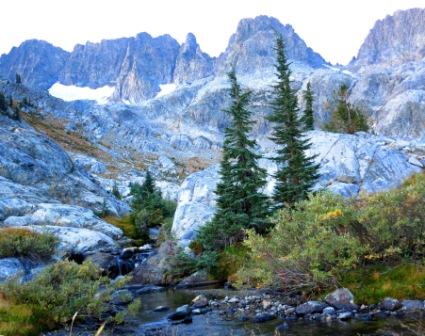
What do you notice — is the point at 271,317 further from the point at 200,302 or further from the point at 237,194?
the point at 237,194

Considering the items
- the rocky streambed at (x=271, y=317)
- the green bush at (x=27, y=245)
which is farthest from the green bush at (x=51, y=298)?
the green bush at (x=27, y=245)

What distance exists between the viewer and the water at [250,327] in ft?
55.5

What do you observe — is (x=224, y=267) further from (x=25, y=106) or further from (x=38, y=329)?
Answer: (x=25, y=106)

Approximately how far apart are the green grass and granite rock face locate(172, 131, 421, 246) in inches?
907

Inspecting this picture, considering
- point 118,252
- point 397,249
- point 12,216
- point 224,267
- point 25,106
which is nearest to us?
point 397,249

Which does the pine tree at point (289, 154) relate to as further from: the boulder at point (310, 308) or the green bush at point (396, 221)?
the boulder at point (310, 308)

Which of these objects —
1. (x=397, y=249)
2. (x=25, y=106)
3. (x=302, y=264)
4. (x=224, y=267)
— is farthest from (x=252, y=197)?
(x=25, y=106)

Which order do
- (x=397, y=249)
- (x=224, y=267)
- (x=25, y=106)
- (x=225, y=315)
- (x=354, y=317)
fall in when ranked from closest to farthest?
(x=354, y=317) → (x=397, y=249) → (x=225, y=315) → (x=224, y=267) → (x=25, y=106)

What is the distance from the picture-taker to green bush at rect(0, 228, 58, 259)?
31266mm

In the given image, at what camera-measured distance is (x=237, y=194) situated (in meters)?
38.0

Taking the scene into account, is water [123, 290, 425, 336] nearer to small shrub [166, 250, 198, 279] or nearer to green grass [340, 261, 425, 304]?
green grass [340, 261, 425, 304]

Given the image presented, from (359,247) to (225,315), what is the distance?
7.28 m

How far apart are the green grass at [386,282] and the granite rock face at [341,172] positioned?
23042 mm

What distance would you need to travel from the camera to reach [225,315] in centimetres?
2245
